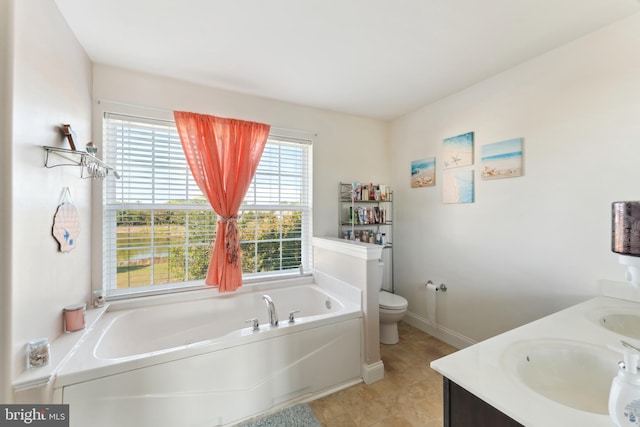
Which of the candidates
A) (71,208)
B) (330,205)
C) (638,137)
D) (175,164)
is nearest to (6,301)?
(71,208)

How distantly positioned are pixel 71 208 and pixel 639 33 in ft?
11.6

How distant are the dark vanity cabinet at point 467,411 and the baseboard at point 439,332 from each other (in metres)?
1.83

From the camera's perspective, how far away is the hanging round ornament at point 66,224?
1435mm

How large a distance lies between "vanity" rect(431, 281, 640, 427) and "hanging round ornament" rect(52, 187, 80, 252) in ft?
6.59

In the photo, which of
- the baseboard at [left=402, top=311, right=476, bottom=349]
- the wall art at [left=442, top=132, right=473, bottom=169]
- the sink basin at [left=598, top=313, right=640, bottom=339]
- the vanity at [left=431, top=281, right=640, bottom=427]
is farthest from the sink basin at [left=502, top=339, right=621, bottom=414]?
the wall art at [left=442, top=132, right=473, bottom=169]

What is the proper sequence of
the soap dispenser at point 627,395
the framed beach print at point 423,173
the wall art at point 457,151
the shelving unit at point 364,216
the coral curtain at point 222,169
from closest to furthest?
the soap dispenser at point 627,395
the coral curtain at point 222,169
the wall art at point 457,151
the framed beach print at point 423,173
the shelving unit at point 364,216

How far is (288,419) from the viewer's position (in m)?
1.61

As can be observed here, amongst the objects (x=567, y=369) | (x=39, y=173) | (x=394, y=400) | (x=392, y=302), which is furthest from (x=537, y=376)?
(x=39, y=173)

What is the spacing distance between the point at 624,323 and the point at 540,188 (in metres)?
0.93

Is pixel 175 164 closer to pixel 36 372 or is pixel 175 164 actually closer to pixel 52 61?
pixel 52 61

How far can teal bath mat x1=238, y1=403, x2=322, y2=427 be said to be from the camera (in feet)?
5.13

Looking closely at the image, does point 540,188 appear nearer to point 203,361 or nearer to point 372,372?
point 372,372

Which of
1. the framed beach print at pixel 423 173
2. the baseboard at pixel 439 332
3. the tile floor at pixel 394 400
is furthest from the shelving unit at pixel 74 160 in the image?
the baseboard at pixel 439 332

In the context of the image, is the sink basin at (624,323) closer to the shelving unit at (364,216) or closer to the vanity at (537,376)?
the vanity at (537,376)
